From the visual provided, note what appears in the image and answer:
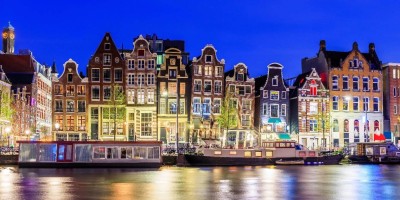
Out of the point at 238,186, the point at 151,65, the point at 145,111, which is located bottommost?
the point at 238,186

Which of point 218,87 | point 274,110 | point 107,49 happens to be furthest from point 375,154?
point 107,49

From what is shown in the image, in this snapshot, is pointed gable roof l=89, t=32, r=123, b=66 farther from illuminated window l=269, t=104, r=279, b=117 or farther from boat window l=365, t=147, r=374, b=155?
boat window l=365, t=147, r=374, b=155

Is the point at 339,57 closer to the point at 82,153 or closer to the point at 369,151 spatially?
the point at 369,151

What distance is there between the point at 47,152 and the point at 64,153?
1701mm

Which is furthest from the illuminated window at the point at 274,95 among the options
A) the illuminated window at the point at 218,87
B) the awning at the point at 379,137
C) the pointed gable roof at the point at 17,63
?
the pointed gable roof at the point at 17,63

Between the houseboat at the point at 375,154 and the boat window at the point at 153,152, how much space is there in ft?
90.7

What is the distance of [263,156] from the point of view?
74625 mm

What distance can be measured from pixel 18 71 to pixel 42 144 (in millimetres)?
42457

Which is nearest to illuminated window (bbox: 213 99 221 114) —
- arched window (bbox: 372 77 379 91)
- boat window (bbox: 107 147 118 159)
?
arched window (bbox: 372 77 379 91)

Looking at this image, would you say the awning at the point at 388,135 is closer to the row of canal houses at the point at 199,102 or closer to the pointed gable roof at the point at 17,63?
the row of canal houses at the point at 199,102

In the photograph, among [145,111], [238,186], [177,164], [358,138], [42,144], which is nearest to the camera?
[238,186]

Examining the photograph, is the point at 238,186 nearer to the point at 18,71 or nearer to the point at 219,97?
the point at 219,97

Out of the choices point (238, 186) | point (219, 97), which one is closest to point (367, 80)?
point (219, 97)

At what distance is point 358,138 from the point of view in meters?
99.6
